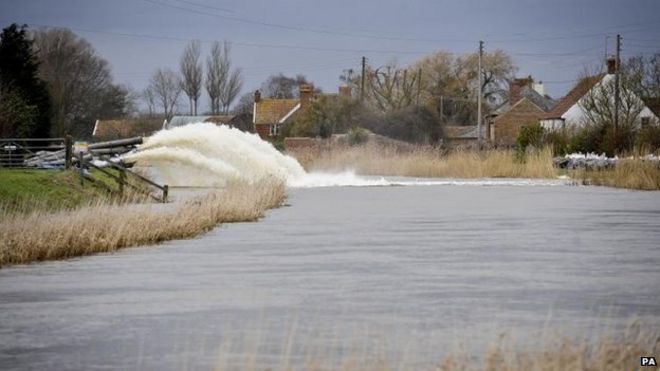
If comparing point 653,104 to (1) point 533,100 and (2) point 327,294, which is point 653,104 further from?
(2) point 327,294

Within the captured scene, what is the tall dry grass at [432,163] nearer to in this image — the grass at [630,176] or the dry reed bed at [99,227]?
the grass at [630,176]

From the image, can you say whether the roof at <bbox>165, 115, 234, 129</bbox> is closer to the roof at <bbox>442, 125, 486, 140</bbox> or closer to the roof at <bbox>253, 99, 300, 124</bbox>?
the roof at <bbox>253, 99, 300, 124</bbox>

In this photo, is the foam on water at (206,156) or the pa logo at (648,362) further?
the foam on water at (206,156)

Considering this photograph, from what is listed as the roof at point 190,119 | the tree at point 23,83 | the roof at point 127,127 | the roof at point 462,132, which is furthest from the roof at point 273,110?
the tree at point 23,83

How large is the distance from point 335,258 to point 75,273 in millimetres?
6046

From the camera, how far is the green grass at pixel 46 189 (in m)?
35.3

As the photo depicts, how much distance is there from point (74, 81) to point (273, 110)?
26584 mm

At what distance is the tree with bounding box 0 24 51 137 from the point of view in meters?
66.5

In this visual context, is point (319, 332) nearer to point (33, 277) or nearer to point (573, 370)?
point (573, 370)

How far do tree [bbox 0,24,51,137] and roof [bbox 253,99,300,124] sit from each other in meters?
61.3

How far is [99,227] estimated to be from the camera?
1104 inches

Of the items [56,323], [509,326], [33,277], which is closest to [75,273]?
[33,277]

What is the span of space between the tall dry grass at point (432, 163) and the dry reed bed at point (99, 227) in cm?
3420

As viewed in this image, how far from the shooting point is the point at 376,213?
41.2 m
